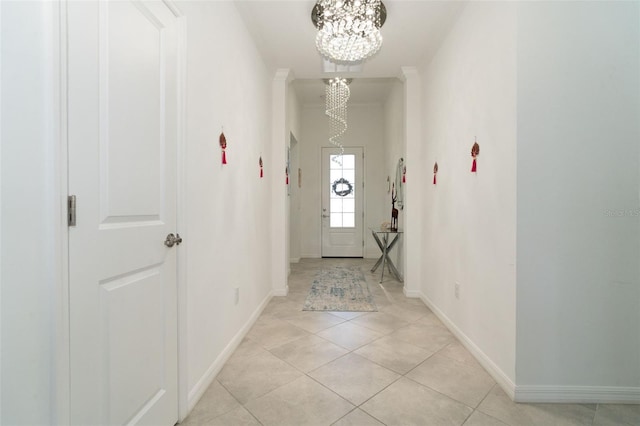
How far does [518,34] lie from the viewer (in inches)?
64.6

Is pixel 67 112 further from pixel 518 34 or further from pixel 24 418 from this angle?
pixel 518 34

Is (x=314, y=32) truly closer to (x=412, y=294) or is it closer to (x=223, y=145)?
(x=223, y=145)

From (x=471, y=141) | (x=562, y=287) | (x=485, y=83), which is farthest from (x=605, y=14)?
(x=562, y=287)

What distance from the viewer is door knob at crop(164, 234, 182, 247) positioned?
4.57 feet

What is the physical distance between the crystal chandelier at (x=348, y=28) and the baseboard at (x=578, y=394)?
2430mm

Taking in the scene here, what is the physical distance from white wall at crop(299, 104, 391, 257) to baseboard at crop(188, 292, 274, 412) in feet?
11.8

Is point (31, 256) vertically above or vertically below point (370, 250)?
above

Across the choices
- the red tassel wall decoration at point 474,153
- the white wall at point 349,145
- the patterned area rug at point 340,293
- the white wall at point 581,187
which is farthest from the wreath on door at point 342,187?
the white wall at point 581,187

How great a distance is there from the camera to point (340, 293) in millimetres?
3754

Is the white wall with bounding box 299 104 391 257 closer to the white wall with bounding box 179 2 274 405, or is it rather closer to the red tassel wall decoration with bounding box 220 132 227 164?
the white wall with bounding box 179 2 274 405

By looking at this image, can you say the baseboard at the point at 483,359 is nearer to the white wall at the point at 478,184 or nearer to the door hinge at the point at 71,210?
the white wall at the point at 478,184

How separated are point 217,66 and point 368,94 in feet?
13.7

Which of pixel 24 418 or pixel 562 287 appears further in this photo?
pixel 562 287

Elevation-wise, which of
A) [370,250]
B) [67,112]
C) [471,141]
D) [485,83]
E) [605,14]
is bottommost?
[370,250]
